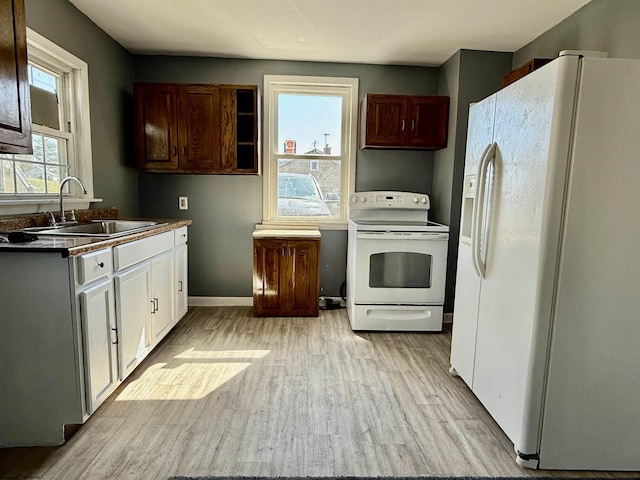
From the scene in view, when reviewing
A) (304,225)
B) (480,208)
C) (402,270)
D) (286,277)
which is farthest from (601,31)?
(286,277)

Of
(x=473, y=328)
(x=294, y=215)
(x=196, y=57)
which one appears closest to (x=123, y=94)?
(x=196, y=57)

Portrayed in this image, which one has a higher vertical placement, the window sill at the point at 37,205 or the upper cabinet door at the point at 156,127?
the upper cabinet door at the point at 156,127

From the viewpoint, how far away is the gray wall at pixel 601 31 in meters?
2.09

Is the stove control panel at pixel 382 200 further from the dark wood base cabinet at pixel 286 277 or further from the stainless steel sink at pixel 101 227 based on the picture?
the stainless steel sink at pixel 101 227

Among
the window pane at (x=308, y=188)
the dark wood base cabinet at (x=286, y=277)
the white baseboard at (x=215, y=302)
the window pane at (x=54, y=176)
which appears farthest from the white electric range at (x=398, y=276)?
the window pane at (x=54, y=176)

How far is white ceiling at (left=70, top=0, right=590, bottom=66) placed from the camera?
2.51m

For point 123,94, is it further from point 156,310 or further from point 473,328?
point 473,328

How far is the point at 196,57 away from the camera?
3.54m

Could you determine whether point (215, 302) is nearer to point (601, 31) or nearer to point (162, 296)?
point (162, 296)

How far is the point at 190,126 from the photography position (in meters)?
3.32

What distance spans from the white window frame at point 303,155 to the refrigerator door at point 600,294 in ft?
8.07

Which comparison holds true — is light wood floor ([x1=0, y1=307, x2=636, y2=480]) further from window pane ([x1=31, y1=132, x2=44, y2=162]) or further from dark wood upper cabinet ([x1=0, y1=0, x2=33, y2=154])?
window pane ([x1=31, y1=132, x2=44, y2=162])

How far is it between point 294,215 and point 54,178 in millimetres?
2007

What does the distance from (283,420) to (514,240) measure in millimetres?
1412
